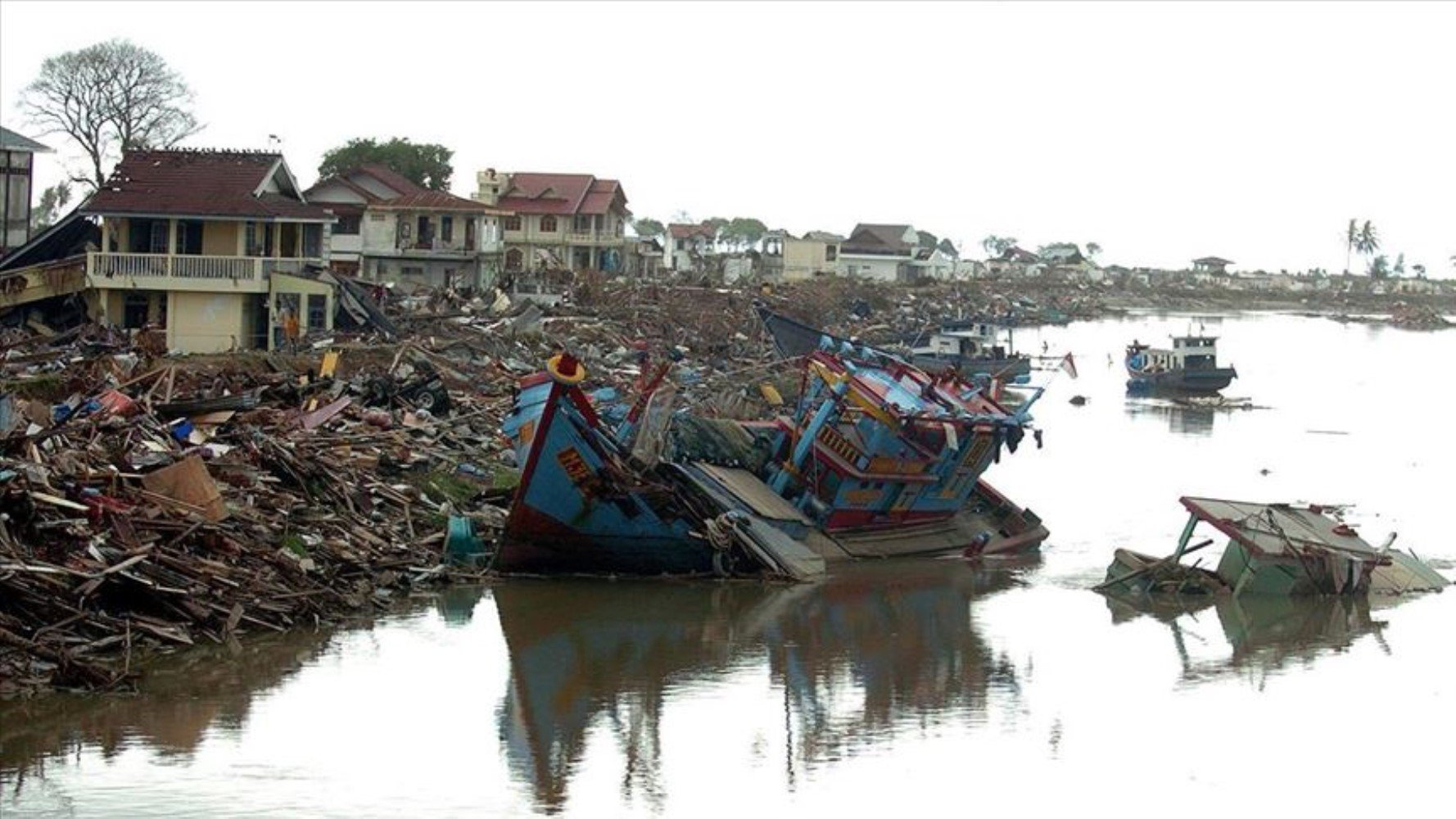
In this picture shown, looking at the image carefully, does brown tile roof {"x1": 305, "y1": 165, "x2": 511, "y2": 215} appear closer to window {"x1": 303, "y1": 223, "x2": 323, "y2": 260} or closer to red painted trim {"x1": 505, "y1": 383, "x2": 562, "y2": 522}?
window {"x1": 303, "y1": 223, "x2": 323, "y2": 260}

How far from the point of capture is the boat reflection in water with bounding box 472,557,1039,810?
18469 mm

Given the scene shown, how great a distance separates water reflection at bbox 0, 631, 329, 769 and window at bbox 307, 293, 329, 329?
21.6 m

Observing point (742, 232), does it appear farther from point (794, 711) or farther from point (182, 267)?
point (794, 711)

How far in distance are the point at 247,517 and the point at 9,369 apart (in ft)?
37.3

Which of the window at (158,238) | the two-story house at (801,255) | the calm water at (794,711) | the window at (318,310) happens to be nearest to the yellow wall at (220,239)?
the window at (158,238)

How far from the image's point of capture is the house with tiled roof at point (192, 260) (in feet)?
130

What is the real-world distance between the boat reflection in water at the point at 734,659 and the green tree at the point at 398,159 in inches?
2263

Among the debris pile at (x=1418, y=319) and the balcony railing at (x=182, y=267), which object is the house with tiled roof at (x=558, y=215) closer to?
the balcony railing at (x=182, y=267)

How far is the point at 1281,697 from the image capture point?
834 inches

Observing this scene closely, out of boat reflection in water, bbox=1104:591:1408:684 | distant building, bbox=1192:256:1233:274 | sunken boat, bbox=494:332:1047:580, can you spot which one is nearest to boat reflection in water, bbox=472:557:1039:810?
sunken boat, bbox=494:332:1047:580

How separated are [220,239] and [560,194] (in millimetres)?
38100

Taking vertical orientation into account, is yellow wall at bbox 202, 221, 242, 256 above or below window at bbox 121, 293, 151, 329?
above

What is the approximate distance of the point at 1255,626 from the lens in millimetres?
25109

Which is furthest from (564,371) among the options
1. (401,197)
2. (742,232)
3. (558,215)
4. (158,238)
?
(742,232)
